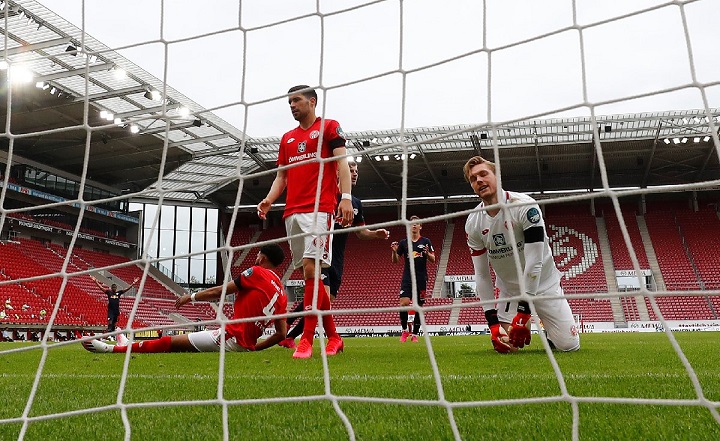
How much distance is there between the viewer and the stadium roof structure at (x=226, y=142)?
491 inches

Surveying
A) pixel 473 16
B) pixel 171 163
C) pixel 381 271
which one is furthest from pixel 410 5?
pixel 381 271

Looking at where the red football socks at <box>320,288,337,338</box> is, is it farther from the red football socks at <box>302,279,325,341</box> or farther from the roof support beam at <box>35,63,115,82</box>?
the roof support beam at <box>35,63,115,82</box>

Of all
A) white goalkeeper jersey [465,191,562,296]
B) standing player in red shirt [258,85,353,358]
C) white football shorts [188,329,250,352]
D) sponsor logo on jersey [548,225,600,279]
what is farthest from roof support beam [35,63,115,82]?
sponsor logo on jersey [548,225,600,279]

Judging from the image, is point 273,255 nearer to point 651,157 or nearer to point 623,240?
point 651,157

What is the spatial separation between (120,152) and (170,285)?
9636mm

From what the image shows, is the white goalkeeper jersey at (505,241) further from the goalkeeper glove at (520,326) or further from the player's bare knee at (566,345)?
the player's bare knee at (566,345)

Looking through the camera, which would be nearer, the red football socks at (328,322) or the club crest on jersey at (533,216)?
the club crest on jersey at (533,216)

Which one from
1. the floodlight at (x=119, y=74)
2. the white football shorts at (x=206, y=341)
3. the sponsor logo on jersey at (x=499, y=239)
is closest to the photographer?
the sponsor logo on jersey at (x=499, y=239)

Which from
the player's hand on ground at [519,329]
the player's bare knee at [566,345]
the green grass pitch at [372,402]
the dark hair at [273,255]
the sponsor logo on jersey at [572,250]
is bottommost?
the green grass pitch at [372,402]

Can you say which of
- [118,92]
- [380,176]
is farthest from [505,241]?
[380,176]

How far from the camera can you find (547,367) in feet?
10.5

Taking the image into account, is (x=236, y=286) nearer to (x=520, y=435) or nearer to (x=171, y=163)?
(x=520, y=435)

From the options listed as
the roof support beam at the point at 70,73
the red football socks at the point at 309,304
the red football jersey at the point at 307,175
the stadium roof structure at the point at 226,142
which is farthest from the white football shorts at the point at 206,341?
the roof support beam at the point at 70,73

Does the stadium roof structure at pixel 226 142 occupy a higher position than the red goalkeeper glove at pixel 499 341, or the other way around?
the stadium roof structure at pixel 226 142
